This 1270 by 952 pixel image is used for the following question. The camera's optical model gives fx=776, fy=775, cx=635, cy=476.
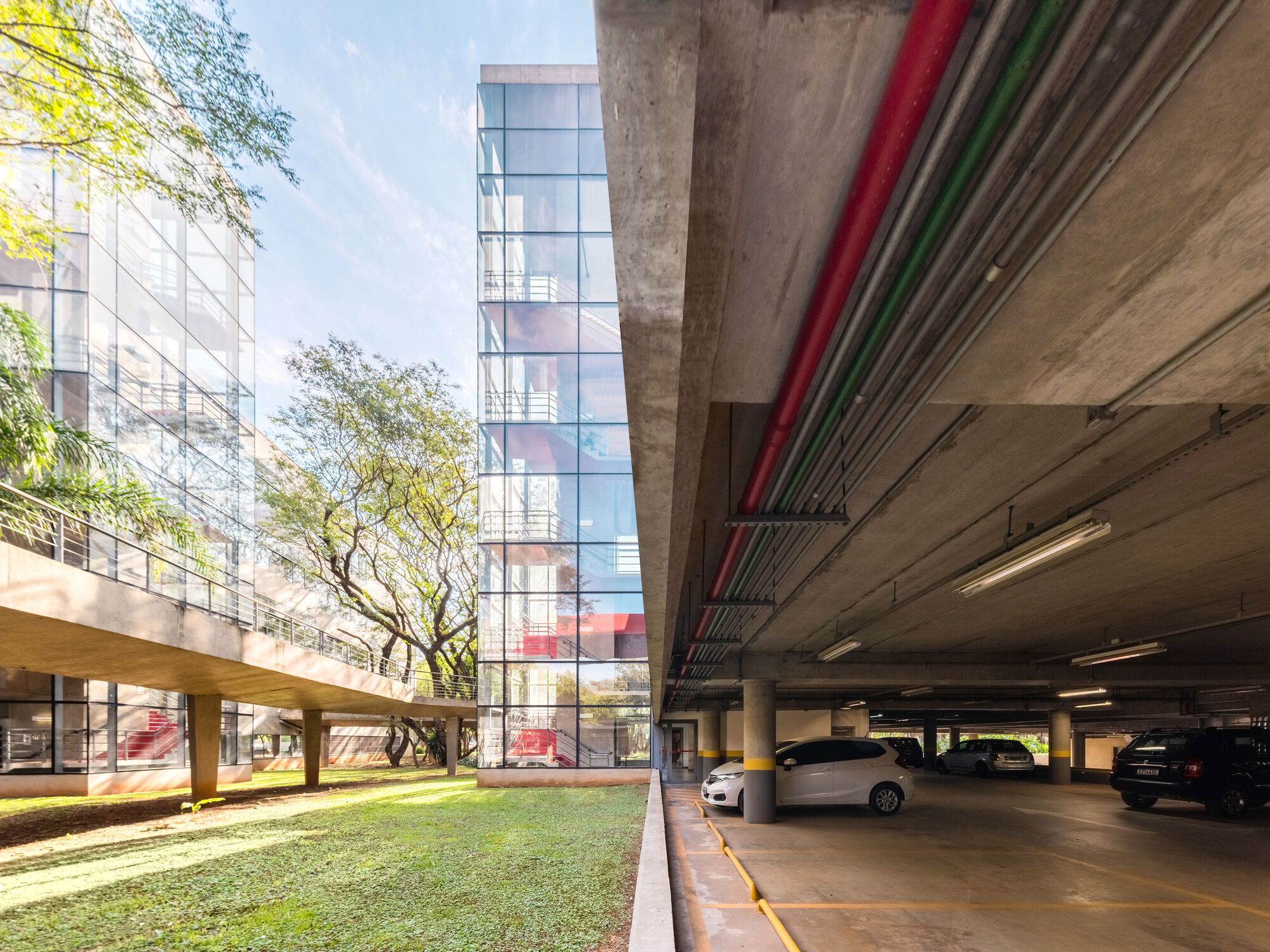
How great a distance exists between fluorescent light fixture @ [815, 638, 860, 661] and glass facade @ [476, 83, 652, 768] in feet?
35.8

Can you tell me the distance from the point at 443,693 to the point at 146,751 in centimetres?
1110

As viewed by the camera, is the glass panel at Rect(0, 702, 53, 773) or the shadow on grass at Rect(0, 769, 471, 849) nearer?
the shadow on grass at Rect(0, 769, 471, 849)

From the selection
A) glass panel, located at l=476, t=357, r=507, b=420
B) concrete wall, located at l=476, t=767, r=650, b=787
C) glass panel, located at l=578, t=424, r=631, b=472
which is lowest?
concrete wall, located at l=476, t=767, r=650, b=787

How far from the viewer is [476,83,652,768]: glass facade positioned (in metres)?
24.5

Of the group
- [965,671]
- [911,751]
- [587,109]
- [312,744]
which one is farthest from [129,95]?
[911,751]

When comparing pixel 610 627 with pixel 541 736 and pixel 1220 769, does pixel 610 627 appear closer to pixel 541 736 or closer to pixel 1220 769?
pixel 541 736

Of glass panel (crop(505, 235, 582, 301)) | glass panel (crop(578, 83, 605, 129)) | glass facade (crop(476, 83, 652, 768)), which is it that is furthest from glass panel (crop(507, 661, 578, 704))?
glass panel (crop(578, 83, 605, 129))

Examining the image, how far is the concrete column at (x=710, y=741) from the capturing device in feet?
82.6

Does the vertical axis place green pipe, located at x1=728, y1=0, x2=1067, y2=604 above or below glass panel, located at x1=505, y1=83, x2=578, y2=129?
below

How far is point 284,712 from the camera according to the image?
40.2 metres

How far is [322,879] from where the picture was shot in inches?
351

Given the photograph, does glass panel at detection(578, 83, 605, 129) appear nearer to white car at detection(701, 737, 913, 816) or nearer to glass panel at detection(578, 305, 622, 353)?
glass panel at detection(578, 305, 622, 353)

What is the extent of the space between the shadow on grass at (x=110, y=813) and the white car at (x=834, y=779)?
11150mm

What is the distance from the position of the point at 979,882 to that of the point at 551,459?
740 inches
